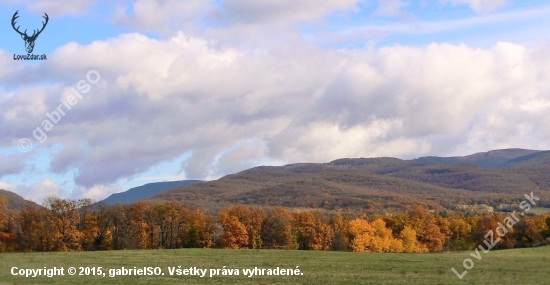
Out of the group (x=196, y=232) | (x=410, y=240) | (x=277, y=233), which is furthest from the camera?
(x=410, y=240)

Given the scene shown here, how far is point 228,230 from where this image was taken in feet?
A: 345

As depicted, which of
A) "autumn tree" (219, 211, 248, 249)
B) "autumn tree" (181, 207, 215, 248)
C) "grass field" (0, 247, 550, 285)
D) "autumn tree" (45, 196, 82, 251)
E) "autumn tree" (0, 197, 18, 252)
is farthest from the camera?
"autumn tree" (219, 211, 248, 249)

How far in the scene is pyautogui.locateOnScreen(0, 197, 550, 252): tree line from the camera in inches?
3514

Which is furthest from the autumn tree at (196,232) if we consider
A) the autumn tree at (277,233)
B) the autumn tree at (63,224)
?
the autumn tree at (63,224)

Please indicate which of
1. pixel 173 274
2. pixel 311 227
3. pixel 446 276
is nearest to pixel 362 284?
pixel 446 276

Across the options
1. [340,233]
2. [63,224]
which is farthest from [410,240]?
[63,224]

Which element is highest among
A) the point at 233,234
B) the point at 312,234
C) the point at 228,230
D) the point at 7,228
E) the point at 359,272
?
the point at 7,228

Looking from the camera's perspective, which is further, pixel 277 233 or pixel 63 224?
pixel 277 233

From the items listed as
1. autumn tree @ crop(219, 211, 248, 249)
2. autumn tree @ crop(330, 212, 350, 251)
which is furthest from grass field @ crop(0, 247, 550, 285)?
autumn tree @ crop(330, 212, 350, 251)

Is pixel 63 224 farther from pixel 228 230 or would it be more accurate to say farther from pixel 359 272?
pixel 359 272

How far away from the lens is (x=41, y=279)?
4006 centimetres

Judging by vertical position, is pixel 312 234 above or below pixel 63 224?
below

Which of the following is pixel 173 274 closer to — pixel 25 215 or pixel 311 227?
pixel 25 215

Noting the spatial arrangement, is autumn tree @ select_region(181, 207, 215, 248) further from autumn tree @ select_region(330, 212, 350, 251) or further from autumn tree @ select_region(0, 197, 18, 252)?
autumn tree @ select_region(0, 197, 18, 252)
